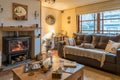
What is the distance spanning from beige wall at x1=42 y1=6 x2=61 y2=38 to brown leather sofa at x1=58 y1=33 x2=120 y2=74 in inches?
60.2

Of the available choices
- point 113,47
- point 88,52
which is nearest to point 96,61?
point 88,52

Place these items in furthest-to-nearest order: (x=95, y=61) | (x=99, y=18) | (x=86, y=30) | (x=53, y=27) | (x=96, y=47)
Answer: (x=53, y=27) → (x=86, y=30) → (x=99, y=18) → (x=96, y=47) → (x=95, y=61)

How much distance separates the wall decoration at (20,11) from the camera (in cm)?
335

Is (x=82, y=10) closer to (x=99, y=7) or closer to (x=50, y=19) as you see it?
(x=99, y=7)

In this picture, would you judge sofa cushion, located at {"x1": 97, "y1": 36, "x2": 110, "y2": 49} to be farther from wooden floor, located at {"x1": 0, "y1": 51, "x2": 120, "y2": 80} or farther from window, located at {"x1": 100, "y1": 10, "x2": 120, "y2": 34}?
window, located at {"x1": 100, "y1": 10, "x2": 120, "y2": 34}

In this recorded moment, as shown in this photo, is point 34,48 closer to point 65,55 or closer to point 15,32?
point 15,32

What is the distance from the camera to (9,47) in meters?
3.18

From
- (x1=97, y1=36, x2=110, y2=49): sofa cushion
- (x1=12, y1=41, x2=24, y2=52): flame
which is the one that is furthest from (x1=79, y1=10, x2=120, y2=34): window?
(x1=12, y1=41, x2=24, y2=52): flame

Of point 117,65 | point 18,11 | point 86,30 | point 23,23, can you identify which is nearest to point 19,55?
point 23,23

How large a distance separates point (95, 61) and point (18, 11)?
9.44 feet

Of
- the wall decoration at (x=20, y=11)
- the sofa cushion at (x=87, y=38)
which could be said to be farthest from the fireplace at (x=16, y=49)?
the sofa cushion at (x=87, y=38)

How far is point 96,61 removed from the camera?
124 inches

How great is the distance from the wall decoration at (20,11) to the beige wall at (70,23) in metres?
2.78

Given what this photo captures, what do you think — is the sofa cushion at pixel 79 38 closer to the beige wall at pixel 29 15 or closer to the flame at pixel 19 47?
the beige wall at pixel 29 15
